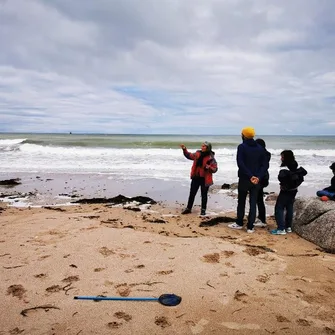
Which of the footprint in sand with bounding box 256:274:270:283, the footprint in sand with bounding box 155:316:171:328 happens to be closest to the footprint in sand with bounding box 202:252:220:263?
the footprint in sand with bounding box 256:274:270:283

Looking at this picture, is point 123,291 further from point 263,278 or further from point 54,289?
point 263,278

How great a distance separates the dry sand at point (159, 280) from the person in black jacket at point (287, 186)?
1.45ft

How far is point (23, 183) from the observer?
492 inches

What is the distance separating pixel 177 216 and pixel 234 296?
448cm

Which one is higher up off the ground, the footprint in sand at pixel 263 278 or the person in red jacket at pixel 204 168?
the person in red jacket at pixel 204 168

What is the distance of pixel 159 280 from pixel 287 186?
3587 mm

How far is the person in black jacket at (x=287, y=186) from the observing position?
6.24 metres

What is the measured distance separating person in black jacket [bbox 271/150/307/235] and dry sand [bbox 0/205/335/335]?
0.44 meters

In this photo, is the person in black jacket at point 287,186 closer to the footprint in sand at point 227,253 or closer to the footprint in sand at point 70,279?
the footprint in sand at point 227,253

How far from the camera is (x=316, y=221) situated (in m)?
6.05

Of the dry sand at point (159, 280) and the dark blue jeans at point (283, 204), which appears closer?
the dry sand at point (159, 280)

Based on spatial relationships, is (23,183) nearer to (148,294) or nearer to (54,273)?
(54,273)

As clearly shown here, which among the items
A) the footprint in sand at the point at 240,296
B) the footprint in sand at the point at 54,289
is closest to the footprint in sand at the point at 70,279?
the footprint in sand at the point at 54,289

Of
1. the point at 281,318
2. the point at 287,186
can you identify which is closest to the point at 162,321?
the point at 281,318
